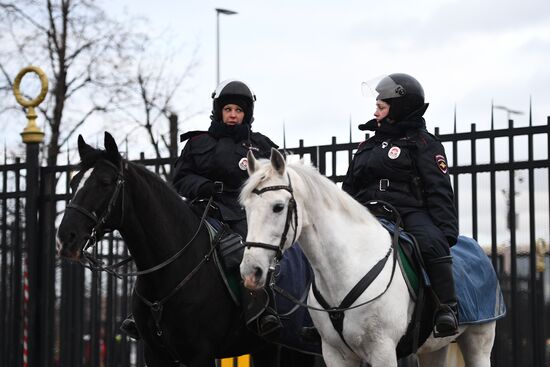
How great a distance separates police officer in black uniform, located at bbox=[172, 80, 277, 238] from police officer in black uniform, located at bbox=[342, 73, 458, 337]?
105 centimetres

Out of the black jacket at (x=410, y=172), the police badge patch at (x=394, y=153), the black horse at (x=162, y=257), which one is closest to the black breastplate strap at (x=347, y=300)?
the black jacket at (x=410, y=172)

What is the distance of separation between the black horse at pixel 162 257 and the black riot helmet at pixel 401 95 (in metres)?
1.66

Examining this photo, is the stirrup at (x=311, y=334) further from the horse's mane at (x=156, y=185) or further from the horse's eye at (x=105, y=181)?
the horse's eye at (x=105, y=181)

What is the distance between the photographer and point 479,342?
290 inches

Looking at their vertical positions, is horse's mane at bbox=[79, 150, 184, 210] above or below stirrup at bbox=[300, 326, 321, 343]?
above

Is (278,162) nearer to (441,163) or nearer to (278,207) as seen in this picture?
(278,207)

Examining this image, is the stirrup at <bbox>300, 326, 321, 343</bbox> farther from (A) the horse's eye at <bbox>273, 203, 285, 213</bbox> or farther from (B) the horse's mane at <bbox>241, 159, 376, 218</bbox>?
(A) the horse's eye at <bbox>273, 203, 285, 213</bbox>

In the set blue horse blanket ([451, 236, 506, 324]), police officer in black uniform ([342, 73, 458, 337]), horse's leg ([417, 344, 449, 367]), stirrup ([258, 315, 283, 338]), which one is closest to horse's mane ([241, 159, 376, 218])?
police officer in black uniform ([342, 73, 458, 337])

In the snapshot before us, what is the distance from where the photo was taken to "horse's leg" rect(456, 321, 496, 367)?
7355 mm

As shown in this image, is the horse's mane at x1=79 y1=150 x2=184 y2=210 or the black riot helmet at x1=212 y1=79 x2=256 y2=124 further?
the black riot helmet at x1=212 y1=79 x2=256 y2=124

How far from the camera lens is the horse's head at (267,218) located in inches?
223

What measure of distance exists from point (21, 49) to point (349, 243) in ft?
46.2

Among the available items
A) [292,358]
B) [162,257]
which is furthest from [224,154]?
[292,358]

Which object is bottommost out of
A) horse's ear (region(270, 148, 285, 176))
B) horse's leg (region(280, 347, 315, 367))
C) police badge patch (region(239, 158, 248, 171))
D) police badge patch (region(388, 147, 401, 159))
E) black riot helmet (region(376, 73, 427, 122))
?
horse's leg (region(280, 347, 315, 367))
